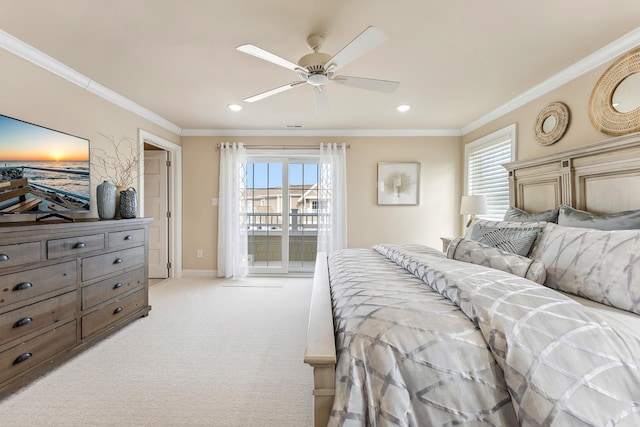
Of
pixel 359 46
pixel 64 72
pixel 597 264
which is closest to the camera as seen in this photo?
pixel 597 264

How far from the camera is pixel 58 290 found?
6.71 ft

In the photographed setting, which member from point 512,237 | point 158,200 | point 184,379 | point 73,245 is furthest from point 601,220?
point 158,200

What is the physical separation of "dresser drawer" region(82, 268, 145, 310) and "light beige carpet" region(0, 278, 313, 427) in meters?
0.38

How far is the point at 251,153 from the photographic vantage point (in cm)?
462

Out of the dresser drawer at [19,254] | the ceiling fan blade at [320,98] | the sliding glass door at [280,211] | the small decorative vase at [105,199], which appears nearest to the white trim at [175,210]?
the sliding glass door at [280,211]

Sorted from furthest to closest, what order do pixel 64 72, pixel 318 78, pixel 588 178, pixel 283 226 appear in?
pixel 283 226
pixel 64 72
pixel 588 178
pixel 318 78

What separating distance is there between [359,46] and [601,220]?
1.96m

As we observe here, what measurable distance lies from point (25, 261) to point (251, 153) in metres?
3.18

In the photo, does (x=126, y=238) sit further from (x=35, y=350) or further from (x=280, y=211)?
(x=280, y=211)

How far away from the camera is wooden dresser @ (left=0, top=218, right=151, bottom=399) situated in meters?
1.74

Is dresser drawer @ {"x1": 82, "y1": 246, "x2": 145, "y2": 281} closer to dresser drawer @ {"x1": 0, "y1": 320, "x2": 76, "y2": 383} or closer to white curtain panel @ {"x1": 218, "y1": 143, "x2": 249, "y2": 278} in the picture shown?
dresser drawer @ {"x1": 0, "y1": 320, "x2": 76, "y2": 383}

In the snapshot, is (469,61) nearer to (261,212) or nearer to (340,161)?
(340,161)

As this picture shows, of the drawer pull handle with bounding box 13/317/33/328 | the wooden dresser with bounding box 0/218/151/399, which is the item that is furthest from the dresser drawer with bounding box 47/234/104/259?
the drawer pull handle with bounding box 13/317/33/328

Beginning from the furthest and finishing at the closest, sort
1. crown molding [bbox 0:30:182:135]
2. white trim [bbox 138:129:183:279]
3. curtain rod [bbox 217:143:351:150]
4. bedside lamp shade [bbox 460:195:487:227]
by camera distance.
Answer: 1. curtain rod [bbox 217:143:351:150]
2. white trim [bbox 138:129:183:279]
3. bedside lamp shade [bbox 460:195:487:227]
4. crown molding [bbox 0:30:182:135]
